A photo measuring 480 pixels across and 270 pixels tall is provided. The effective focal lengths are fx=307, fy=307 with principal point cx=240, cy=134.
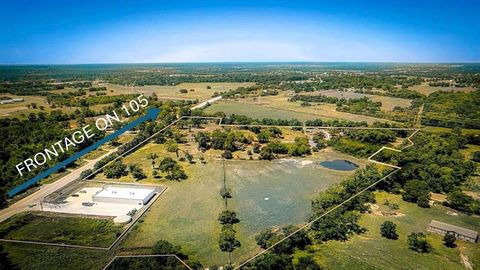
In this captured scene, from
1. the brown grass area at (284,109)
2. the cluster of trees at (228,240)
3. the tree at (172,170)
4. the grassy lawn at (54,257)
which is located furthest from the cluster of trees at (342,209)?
the brown grass area at (284,109)

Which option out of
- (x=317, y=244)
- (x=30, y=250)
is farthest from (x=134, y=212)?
(x=317, y=244)

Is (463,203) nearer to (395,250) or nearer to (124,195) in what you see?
(395,250)

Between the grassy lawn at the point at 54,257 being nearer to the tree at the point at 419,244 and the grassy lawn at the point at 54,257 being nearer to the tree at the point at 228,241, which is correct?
the tree at the point at 228,241

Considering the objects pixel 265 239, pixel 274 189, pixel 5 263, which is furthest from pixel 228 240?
pixel 5 263

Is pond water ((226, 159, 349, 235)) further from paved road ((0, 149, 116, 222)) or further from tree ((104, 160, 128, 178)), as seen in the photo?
paved road ((0, 149, 116, 222))

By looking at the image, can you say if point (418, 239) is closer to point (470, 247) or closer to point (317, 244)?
point (470, 247)
